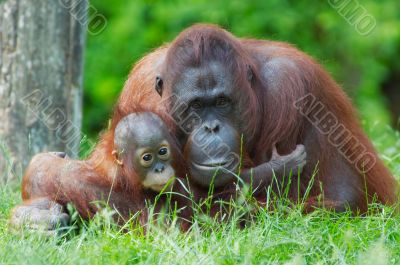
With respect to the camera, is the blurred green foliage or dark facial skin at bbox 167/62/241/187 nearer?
dark facial skin at bbox 167/62/241/187

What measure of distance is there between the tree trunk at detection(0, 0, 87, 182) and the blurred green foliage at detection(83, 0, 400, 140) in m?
4.02

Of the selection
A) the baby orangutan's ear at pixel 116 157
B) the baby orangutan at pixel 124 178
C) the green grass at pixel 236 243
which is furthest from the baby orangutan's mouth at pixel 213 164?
the baby orangutan's ear at pixel 116 157

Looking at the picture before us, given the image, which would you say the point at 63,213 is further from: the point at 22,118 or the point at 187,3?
the point at 187,3

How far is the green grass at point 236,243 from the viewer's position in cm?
374

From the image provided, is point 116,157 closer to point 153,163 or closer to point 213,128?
point 153,163

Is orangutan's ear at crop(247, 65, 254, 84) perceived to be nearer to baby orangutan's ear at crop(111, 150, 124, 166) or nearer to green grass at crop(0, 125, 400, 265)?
green grass at crop(0, 125, 400, 265)

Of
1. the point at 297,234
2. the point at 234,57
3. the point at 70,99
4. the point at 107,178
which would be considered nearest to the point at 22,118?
the point at 70,99

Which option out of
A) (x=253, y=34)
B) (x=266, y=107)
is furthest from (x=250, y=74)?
(x=253, y=34)

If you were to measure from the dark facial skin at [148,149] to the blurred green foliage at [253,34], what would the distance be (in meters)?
5.60

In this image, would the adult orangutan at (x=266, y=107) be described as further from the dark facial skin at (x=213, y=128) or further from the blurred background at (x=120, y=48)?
the blurred background at (x=120, y=48)

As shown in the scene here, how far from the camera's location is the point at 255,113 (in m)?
4.81

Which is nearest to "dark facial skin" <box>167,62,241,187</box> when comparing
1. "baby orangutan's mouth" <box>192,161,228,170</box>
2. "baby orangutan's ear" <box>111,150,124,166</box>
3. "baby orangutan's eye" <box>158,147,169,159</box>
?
"baby orangutan's mouth" <box>192,161,228,170</box>

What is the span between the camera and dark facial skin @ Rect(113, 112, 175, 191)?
470 centimetres

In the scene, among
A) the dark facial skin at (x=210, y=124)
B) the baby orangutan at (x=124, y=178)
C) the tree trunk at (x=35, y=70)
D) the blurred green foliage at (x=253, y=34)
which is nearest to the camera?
the dark facial skin at (x=210, y=124)
